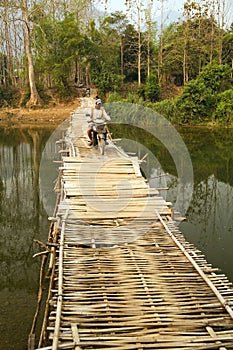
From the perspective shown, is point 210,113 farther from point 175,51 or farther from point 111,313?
point 111,313

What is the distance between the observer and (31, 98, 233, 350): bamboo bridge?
2.86 metres

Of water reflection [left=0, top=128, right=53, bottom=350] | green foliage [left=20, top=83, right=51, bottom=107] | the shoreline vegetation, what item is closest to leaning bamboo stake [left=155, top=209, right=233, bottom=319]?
water reflection [left=0, top=128, right=53, bottom=350]

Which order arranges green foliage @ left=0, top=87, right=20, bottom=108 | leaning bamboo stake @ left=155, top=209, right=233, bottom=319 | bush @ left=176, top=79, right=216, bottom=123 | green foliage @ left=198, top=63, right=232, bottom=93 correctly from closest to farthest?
leaning bamboo stake @ left=155, top=209, right=233, bottom=319, bush @ left=176, top=79, right=216, bottom=123, green foliage @ left=198, top=63, right=232, bottom=93, green foliage @ left=0, top=87, right=20, bottom=108

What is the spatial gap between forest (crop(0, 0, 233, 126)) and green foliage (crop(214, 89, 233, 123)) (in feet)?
3.28

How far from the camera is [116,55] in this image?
24.9 metres

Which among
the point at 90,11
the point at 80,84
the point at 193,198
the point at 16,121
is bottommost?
the point at 193,198

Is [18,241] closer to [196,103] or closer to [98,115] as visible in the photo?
[98,115]

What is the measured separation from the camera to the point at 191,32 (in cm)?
2256

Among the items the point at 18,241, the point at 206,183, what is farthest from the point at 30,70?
the point at 18,241

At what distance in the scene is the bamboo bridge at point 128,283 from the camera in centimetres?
286

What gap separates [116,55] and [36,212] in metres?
19.2

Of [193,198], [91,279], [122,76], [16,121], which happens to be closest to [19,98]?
[16,121]

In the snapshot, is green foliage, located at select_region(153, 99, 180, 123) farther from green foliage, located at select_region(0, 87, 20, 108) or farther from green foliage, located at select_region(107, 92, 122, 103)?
green foliage, located at select_region(0, 87, 20, 108)

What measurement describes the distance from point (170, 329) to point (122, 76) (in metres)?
22.5
